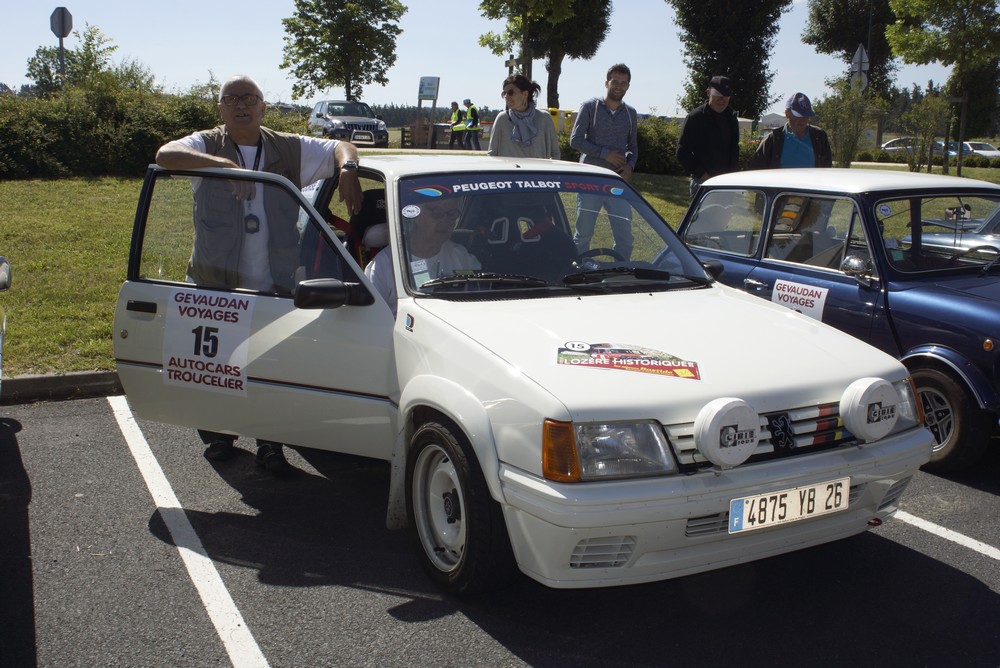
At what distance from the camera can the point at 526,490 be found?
9.86ft

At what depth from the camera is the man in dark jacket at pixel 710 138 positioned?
331 inches

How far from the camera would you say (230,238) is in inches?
177

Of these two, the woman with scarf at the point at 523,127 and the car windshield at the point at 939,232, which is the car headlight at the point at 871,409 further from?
the woman with scarf at the point at 523,127

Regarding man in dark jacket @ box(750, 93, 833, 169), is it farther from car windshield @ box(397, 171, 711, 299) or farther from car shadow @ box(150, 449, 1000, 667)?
car shadow @ box(150, 449, 1000, 667)

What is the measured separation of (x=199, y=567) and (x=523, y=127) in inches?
205

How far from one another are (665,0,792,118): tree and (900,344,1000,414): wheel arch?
118 ft

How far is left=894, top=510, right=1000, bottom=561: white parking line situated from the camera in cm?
405

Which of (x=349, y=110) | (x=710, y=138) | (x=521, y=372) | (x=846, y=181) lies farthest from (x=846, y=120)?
(x=349, y=110)

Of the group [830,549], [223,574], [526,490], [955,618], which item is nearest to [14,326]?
[223,574]

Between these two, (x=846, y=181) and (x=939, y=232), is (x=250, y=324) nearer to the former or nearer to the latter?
(x=846, y=181)

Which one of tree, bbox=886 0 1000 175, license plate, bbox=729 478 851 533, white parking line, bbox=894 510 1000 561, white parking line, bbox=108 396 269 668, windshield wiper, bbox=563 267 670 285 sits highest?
tree, bbox=886 0 1000 175

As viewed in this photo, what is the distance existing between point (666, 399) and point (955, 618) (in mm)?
1494

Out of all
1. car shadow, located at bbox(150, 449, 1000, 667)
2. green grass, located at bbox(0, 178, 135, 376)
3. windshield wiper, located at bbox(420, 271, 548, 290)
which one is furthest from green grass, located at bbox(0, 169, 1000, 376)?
windshield wiper, located at bbox(420, 271, 548, 290)

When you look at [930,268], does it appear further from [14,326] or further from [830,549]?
[14,326]
